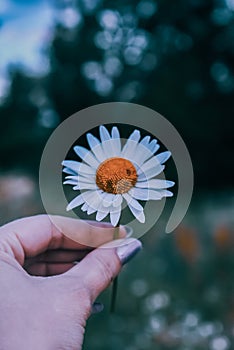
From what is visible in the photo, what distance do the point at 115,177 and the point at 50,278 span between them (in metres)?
0.16

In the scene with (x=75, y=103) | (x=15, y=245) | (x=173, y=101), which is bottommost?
(x=15, y=245)

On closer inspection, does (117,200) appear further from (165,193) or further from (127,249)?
(127,249)

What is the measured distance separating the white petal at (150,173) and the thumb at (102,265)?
135mm

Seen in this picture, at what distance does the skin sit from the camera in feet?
1.81

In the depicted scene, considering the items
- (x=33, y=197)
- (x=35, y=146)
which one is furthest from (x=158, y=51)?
(x=33, y=197)

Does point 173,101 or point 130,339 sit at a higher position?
point 173,101

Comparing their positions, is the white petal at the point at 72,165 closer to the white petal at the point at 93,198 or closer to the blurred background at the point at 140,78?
the white petal at the point at 93,198

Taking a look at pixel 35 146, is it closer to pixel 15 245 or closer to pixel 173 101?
pixel 173 101

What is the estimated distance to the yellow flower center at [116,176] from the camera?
56 centimetres

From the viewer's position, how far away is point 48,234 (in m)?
0.71

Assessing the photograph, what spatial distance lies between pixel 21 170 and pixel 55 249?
2880mm

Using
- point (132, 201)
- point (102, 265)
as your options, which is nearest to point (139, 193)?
point (132, 201)

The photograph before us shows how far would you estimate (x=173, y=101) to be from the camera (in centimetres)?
351

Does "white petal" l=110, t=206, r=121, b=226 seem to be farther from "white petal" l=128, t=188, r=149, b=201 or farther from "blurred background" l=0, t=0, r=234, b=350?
"blurred background" l=0, t=0, r=234, b=350
